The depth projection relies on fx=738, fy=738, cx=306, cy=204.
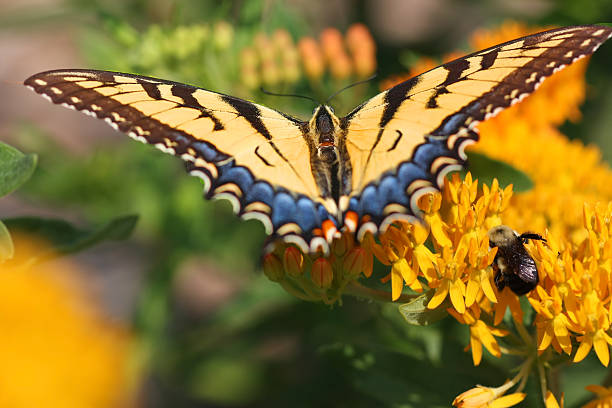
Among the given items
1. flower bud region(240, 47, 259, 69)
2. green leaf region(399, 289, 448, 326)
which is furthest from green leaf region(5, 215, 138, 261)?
flower bud region(240, 47, 259, 69)

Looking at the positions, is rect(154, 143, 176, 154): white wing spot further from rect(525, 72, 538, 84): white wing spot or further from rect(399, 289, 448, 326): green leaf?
rect(525, 72, 538, 84): white wing spot

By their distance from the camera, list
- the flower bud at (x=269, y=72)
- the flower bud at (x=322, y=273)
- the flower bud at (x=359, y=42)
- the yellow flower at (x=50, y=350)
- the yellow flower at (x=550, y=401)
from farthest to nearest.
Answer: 1. the flower bud at (x=359, y=42)
2. the flower bud at (x=269, y=72)
3. the flower bud at (x=322, y=273)
4. the yellow flower at (x=550, y=401)
5. the yellow flower at (x=50, y=350)

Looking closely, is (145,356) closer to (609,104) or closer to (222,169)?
(222,169)

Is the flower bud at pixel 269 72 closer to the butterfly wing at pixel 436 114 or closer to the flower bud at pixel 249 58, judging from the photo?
the flower bud at pixel 249 58

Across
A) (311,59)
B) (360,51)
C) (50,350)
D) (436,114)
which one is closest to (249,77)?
(311,59)

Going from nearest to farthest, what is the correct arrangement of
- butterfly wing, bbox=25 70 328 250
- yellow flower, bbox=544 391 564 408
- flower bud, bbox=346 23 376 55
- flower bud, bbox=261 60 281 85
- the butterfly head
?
yellow flower, bbox=544 391 564 408 → butterfly wing, bbox=25 70 328 250 → the butterfly head → flower bud, bbox=261 60 281 85 → flower bud, bbox=346 23 376 55

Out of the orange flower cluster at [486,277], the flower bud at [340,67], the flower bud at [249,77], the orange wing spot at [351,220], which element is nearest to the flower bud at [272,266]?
the orange flower cluster at [486,277]

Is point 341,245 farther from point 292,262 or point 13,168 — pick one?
point 13,168
